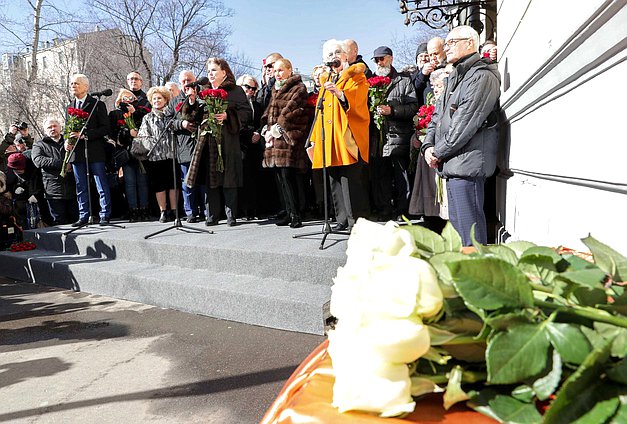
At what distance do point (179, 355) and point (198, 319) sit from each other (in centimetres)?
94

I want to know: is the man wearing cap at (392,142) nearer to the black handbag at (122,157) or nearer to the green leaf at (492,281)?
the black handbag at (122,157)

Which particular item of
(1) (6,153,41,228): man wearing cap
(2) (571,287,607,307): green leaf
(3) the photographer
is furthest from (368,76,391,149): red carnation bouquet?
(3) the photographer

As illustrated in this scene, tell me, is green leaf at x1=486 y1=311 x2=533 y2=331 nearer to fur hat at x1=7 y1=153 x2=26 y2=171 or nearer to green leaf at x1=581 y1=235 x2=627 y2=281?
green leaf at x1=581 y1=235 x2=627 y2=281

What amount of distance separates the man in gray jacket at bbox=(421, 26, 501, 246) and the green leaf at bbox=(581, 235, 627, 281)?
136 inches

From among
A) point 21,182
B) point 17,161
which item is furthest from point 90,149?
point 21,182

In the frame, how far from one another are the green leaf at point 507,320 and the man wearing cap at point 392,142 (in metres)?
5.64

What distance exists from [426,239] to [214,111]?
628cm

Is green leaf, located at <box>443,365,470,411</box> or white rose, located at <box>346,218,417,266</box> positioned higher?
white rose, located at <box>346,218,417,266</box>

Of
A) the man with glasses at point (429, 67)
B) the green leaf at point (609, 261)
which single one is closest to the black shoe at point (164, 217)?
the man with glasses at point (429, 67)

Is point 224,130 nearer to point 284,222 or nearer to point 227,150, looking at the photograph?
point 227,150

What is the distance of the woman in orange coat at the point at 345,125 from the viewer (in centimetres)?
568

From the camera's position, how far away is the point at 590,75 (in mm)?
1920

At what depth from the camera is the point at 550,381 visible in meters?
0.59

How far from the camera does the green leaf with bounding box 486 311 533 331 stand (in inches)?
23.7
